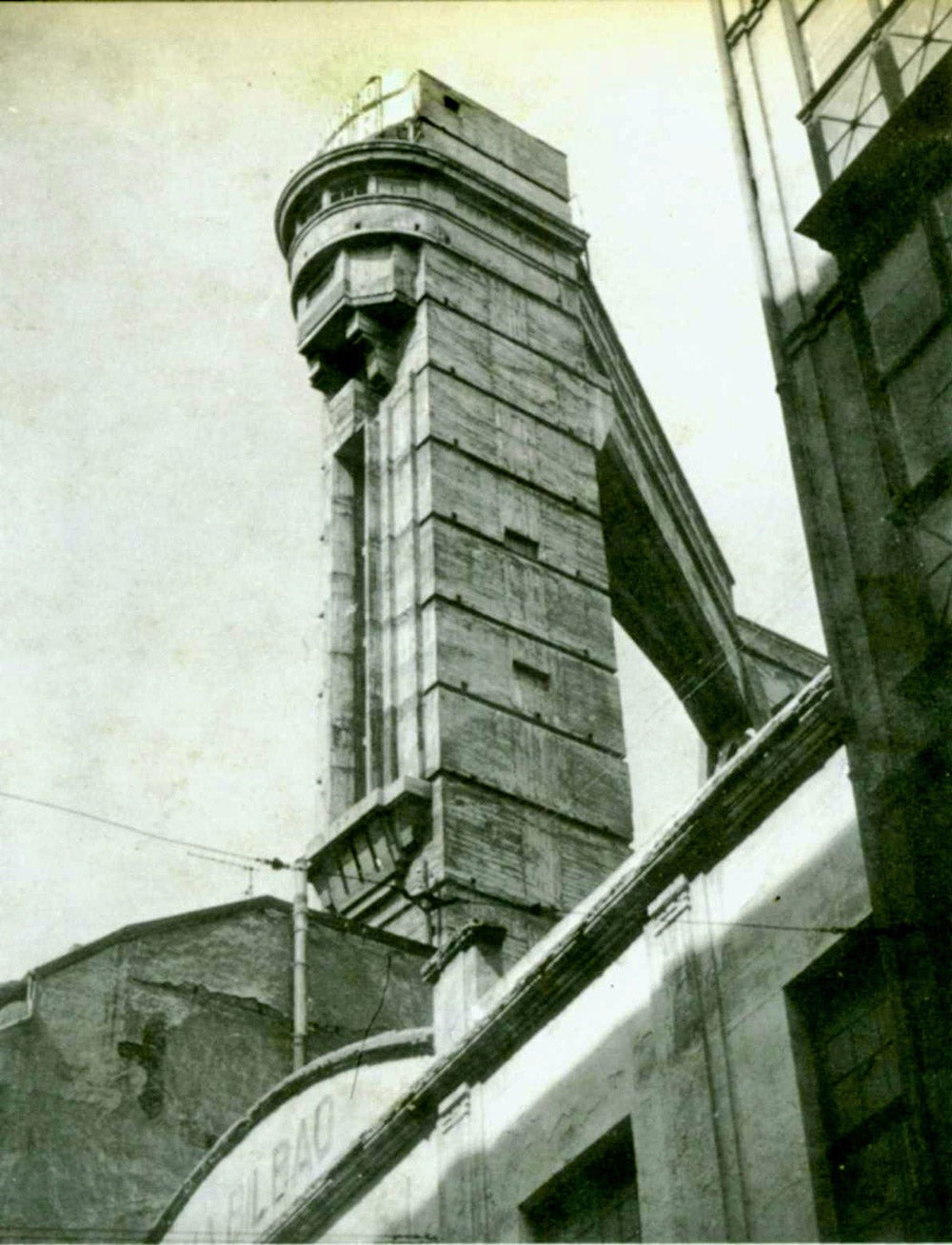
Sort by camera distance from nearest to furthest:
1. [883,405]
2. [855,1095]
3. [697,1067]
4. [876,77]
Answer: [855,1095], [883,405], [697,1067], [876,77]

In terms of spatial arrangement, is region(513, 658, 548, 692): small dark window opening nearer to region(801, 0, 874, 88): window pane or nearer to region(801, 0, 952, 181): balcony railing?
region(801, 0, 874, 88): window pane

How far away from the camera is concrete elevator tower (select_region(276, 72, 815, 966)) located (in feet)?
85.6

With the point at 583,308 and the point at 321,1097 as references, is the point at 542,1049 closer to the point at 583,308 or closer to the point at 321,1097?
the point at 321,1097

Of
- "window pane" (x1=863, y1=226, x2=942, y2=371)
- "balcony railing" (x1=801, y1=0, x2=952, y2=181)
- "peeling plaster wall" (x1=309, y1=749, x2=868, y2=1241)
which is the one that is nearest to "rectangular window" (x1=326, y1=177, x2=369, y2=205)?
"balcony railing" (x1=801, y1=0, x2=952, y2=181)

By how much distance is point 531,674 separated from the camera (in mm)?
28078

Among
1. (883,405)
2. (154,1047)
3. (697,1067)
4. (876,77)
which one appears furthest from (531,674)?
(883,405)

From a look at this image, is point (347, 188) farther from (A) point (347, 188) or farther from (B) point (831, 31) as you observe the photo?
(B) point (831, 31)

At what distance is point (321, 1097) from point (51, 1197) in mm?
6062

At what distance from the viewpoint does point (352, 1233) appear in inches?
622

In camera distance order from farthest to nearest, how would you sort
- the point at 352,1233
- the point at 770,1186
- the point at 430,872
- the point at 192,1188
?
the point at 430,872 < the point at 192,1188 < the point at 352,1233 < the point at 770,1186

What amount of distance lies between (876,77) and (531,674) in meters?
15.5

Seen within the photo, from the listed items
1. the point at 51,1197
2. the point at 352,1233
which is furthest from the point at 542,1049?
the point at 51,1197

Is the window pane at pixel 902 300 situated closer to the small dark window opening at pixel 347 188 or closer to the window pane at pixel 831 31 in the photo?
the window pane at pixel 831 31

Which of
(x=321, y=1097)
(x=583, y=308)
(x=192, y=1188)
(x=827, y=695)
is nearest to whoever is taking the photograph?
(x=827, y=695)
